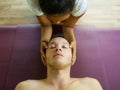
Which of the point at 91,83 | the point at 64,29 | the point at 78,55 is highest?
the point at 64,29

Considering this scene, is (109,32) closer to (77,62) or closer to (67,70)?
(77,62)

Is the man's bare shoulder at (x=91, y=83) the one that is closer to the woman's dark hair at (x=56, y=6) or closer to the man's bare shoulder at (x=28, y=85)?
the man's bare shoulder at (x=28, y=85)

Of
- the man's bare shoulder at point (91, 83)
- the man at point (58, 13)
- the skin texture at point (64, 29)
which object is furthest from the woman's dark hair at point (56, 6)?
the man's bare shoulder at point (91, 83)

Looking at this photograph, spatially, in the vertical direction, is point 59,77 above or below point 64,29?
below

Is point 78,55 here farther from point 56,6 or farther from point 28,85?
point 56,6

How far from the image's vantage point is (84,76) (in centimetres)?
150

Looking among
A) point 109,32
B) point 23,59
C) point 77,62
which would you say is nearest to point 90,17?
point 109,32

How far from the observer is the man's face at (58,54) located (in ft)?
4.22

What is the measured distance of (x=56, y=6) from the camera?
1101mm

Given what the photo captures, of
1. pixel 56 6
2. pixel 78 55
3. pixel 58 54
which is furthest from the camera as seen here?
pixel 78 55

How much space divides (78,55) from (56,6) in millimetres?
609

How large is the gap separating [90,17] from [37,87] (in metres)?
1.01

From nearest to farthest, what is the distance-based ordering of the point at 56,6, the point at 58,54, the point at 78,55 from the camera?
the point at 56,6, the point at 58,54, the point at 78,55

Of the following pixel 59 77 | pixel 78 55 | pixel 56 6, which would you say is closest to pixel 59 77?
pixel 59 77
